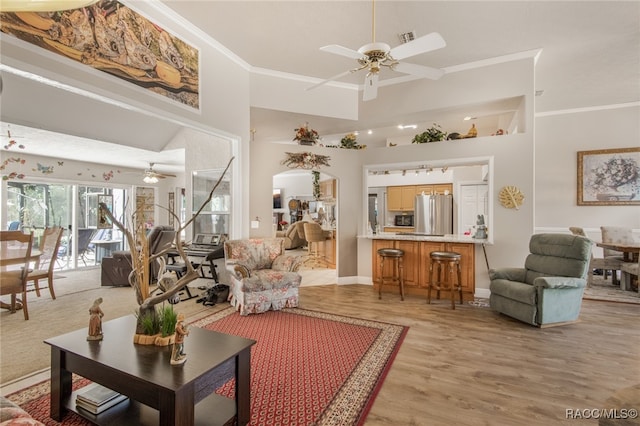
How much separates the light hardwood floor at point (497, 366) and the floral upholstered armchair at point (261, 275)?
49cm

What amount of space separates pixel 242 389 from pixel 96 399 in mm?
897

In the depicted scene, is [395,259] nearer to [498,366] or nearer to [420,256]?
[420,256]

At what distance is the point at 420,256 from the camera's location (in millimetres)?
4910

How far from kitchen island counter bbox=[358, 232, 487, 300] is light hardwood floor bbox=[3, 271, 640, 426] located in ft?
2.07

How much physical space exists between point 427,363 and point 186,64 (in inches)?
170

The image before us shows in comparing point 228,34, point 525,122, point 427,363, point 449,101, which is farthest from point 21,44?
point 525,122

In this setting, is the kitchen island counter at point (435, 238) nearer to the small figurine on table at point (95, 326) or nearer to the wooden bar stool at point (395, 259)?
the wooden bar stool at point (395, 259)

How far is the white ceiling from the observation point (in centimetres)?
343

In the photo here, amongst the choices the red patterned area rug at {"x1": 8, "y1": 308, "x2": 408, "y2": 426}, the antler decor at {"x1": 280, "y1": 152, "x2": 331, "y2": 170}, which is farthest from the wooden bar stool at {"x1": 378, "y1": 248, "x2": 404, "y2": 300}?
the antler decor at {"x1": 280, "y1": 152, "x2": 331, "y2": 170}

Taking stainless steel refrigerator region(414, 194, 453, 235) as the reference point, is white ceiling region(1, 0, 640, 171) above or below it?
above

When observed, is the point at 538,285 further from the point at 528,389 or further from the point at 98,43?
the point at 98,43

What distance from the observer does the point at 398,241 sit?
16.6ft

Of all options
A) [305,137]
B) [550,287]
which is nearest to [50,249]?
[305,137]

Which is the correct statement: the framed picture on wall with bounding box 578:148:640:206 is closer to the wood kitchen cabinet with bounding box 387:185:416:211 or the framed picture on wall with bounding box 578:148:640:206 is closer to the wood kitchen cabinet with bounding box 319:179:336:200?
the wood kitchen cabinet with bounding box 387:185:416:211
